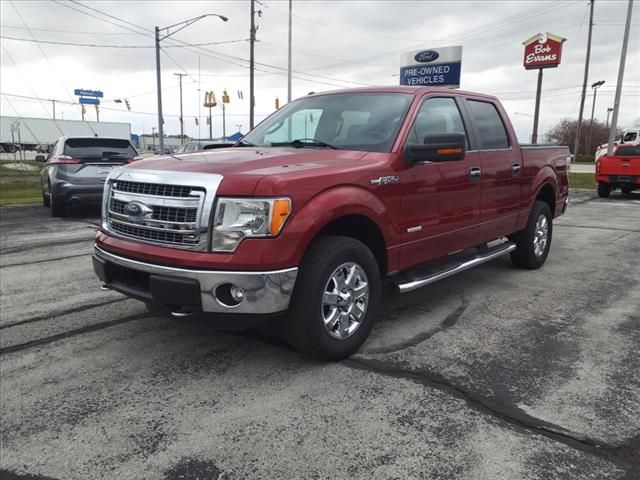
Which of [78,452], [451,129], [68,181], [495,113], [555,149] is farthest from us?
[68,181]

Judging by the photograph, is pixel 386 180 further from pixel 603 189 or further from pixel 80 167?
pixel 603 189

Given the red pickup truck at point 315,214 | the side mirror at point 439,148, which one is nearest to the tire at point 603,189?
the red pickup truck at point 315,214

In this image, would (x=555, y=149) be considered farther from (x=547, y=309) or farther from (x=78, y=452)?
(x=78, y=452)

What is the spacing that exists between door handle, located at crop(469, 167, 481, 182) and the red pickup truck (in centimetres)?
2

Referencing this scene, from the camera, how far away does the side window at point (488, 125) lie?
494cm

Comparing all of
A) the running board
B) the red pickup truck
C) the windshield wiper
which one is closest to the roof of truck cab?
the red pickup truck

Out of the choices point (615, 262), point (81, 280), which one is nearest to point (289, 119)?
point (81, 280)

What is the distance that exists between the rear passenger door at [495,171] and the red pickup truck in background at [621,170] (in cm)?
1194

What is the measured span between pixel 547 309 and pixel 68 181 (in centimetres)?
887

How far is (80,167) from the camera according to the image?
9.73 m

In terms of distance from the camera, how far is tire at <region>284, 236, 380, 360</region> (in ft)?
10.2

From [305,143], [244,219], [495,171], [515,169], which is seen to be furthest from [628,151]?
[244,219]

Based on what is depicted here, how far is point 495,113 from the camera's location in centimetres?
539

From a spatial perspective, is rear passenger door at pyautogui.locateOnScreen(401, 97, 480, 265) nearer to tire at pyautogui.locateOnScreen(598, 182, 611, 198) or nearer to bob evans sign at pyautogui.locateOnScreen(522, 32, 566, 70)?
tire at pyautogui.locateOnScreen(598, 182, 611, 198)
